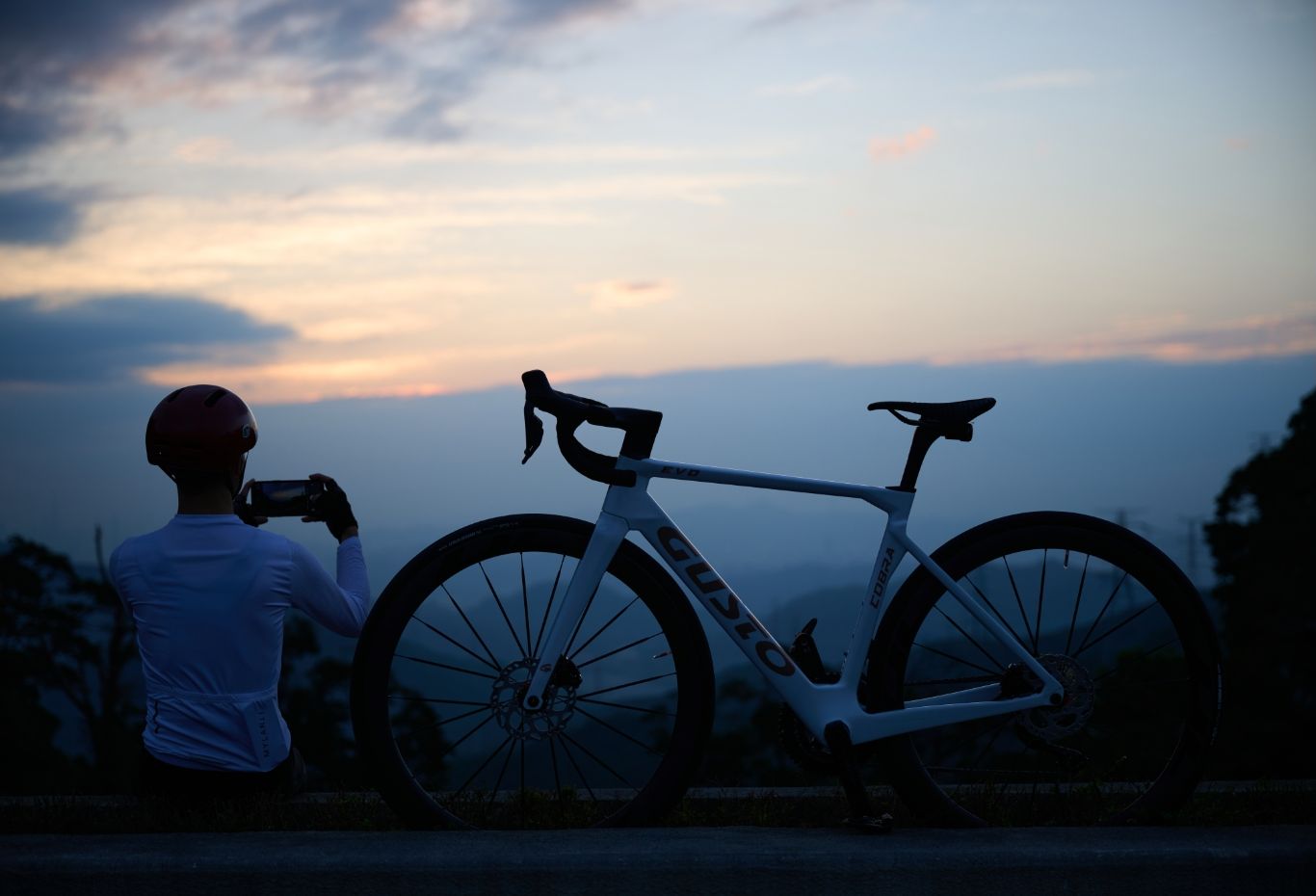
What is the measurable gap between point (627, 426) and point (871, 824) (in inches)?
55.0

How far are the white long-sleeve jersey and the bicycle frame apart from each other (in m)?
0.78

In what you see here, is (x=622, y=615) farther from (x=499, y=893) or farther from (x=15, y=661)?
(x=15, y=661)

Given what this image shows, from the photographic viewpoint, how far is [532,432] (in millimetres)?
3729

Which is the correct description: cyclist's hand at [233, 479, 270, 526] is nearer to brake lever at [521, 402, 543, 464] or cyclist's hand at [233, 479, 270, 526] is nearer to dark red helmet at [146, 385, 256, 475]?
dark red helmet at [146, 385, 256, 475]

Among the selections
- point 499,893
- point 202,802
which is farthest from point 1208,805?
point 202,802

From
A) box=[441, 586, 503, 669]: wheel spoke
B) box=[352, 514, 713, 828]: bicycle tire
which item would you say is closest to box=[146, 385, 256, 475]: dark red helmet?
box=[352, 514, 713, 828]: bicycle tire

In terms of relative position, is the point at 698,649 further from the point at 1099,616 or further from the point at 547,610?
the point at 1099,616

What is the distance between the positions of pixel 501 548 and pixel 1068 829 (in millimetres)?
1954

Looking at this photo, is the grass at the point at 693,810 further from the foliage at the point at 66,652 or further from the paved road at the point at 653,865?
the foliage at the point at 66,652

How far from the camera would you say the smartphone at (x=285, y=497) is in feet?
12.7

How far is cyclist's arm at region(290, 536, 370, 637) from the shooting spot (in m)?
3.63

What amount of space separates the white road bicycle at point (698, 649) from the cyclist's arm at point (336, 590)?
3.7 inches

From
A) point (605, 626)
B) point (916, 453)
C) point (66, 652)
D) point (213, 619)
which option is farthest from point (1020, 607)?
point (66, 652)

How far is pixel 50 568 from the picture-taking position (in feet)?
125
